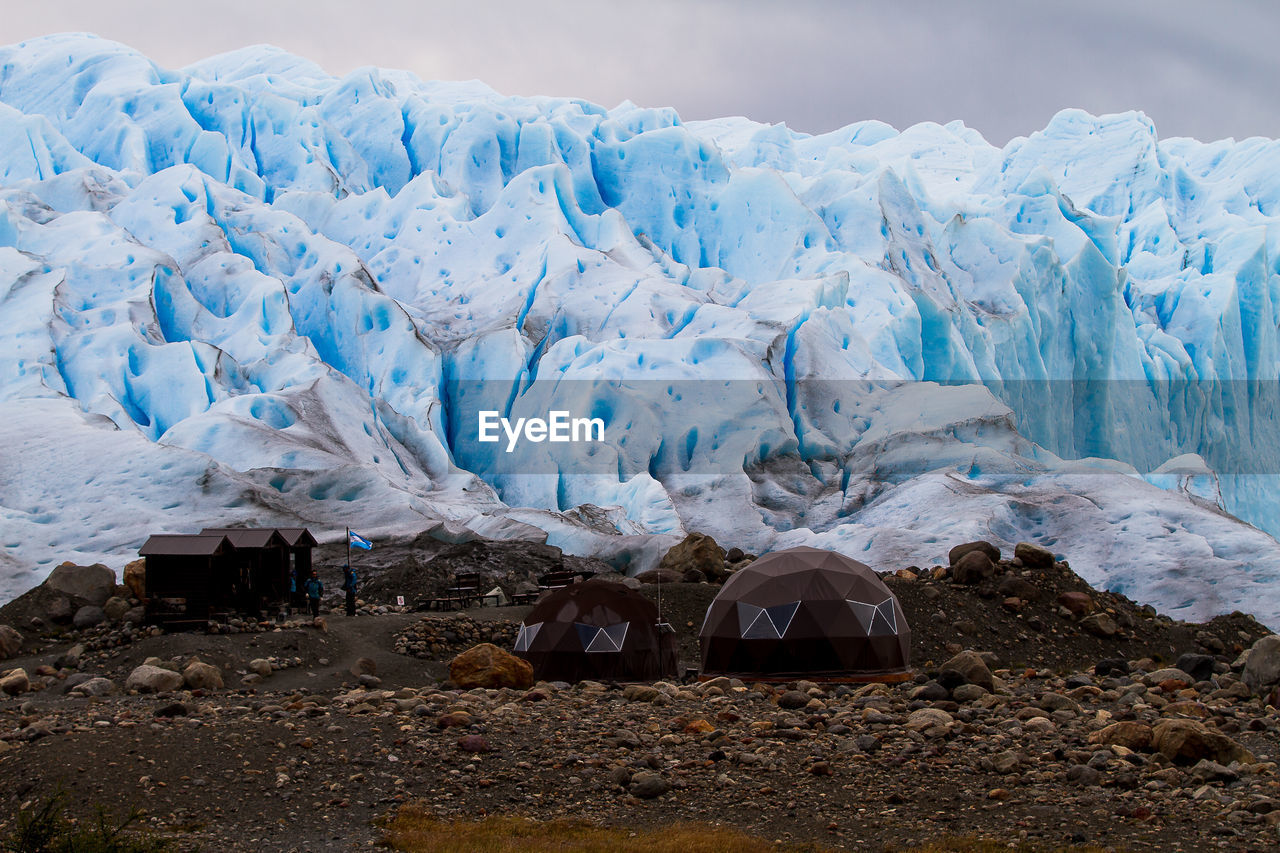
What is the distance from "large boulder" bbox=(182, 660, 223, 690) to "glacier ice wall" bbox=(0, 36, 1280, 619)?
955 centimetres

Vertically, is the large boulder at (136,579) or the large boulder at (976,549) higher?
the large boulder at (136,579)

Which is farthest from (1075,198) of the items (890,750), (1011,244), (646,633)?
(890,750)

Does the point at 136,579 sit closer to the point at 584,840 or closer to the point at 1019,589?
the point at 584,840

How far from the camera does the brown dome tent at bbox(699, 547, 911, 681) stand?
679 inches

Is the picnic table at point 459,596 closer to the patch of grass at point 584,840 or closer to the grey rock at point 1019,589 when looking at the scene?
the grey rock at point 1019,589

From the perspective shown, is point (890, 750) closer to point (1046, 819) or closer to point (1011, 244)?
point (1046, 819)

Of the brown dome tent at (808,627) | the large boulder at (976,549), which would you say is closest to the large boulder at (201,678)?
the brown dome tent at (808,627)

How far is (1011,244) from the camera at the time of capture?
48.4 metres

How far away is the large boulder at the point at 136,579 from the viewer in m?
21.1

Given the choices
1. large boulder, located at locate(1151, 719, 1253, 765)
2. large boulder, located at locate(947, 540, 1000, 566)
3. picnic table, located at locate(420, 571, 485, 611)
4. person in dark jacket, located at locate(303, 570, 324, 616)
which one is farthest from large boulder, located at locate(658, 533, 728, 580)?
large boulder, located at locate(1151, 719, 1253, 765)

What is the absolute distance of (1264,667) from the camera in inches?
643

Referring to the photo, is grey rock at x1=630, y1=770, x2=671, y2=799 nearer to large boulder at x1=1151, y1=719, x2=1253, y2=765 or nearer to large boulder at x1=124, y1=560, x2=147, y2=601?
large boulder at x1=1151, y1=719, x2=1253, y2=765

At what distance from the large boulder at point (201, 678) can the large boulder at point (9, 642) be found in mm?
4322

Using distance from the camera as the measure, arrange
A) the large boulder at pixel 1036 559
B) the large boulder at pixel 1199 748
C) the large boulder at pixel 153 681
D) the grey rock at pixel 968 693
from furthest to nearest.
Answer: the large boulder at pixel 1036 559
the large boulder at pixel 153 681
the grey rock at pixel 968 693
the large boulder at pixel 1199 748
